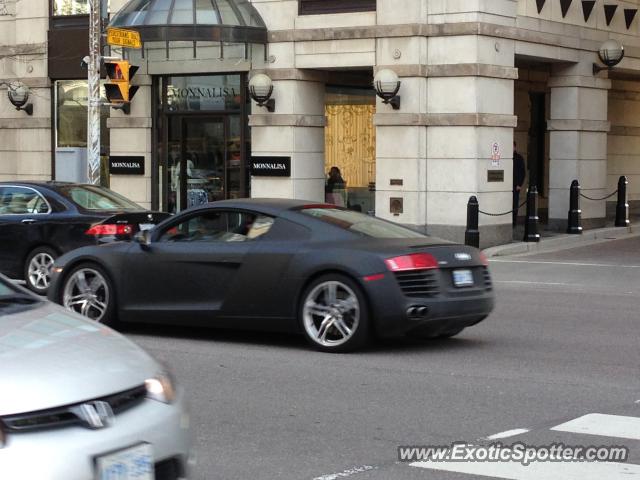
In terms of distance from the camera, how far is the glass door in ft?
86.0

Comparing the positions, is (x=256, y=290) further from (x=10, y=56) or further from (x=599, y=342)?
(x=10, y=56)

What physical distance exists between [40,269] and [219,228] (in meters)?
5.27

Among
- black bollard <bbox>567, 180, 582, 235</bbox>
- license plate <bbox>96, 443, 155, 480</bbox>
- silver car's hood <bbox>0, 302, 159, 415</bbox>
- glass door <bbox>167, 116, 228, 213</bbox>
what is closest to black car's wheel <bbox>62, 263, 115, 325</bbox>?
silver car's hood <bbox>0, 302, 159, 415</bbox>

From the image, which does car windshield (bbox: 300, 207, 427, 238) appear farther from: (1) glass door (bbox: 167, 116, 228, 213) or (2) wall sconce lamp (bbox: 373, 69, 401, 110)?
(1) glass door (bbox: 167, 116, 228, 213)

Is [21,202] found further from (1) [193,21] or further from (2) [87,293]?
(1) [193,21]

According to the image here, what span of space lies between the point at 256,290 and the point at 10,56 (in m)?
19.7

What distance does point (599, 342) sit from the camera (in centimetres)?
1147

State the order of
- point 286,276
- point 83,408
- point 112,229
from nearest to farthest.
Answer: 1. point 83,408
2. point 286,276
3. point 112,229

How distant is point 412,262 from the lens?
10.3 m

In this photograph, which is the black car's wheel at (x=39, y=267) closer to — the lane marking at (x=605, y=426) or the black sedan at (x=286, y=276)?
the black sedan at (x=286, y=276)

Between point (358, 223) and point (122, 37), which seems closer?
point (358, 223)

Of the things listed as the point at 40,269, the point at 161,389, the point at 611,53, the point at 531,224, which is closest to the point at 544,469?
the point at 161,389

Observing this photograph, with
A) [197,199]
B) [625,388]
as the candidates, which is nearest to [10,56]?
[197,199]

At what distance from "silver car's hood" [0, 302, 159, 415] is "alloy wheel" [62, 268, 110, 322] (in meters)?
6.17
